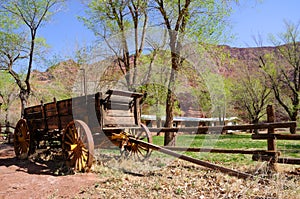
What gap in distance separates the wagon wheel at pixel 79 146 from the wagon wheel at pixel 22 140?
244 cm

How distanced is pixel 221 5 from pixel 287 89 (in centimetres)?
1953

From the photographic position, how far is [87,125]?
6465 mm

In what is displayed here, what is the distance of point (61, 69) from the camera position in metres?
20.9

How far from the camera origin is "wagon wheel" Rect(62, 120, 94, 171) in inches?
227

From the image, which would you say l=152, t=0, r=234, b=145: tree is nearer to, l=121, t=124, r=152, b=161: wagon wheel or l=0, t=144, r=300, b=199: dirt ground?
l=121, t=124, r=152, b=161: wagon wheel

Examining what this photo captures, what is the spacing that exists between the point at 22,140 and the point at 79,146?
355cm

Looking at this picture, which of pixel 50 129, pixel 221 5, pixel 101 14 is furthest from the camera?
pixel 101 14

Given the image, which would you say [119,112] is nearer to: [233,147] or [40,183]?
[40,183]

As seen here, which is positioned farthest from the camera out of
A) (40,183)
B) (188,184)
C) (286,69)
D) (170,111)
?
(286,69)

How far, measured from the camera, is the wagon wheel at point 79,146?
5758 mm

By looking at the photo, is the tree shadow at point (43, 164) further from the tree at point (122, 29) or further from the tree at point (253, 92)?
the tree at point (253, 92)

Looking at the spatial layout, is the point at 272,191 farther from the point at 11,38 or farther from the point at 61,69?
the point at 61,69

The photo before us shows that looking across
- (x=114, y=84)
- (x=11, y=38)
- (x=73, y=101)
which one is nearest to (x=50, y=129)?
(x=73, y=101)

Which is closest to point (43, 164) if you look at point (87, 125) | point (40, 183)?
point (87, 125)
